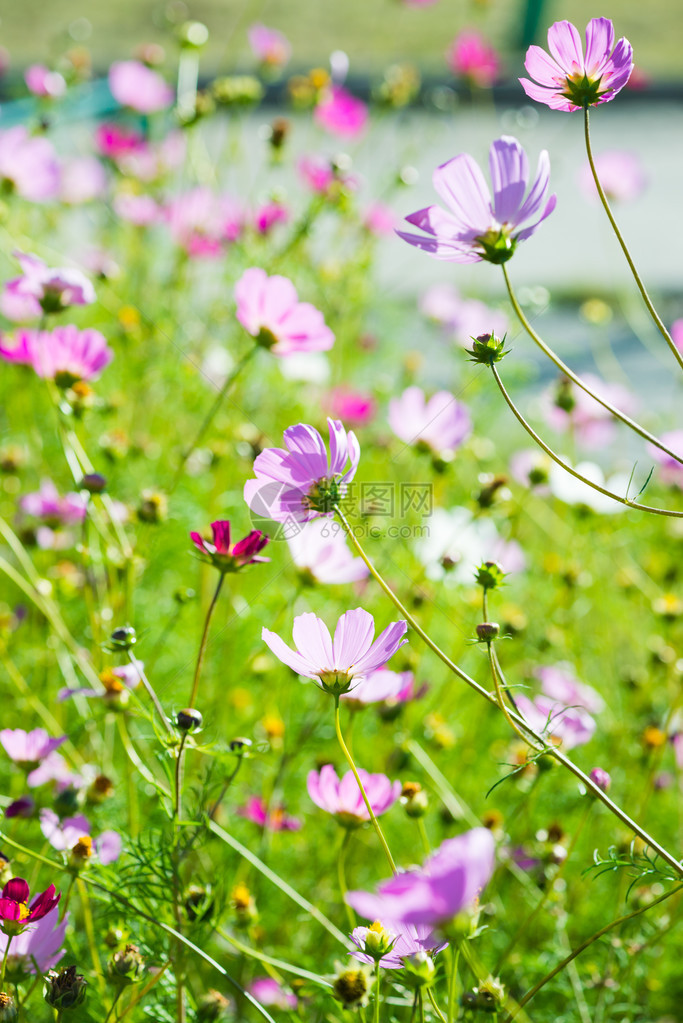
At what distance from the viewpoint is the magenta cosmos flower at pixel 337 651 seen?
434mm

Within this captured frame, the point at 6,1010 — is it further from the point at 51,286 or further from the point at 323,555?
the point at 51,286

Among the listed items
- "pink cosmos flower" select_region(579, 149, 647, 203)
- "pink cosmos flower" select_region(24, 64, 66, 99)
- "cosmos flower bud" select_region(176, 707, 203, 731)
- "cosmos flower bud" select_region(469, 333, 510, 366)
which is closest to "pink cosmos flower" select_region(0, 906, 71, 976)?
"cosmos flower bud" select_region(176, 707, 203, 731)

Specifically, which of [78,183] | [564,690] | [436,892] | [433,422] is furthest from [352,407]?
[436,892]

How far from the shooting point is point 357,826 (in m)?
0.53

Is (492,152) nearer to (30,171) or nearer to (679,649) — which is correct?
(679,649)

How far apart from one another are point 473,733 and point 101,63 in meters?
3.90

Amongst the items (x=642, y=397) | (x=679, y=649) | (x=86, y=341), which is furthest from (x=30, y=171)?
(x=642, y=397)

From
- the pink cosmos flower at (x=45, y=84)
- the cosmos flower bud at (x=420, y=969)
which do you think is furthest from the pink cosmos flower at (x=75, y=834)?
the pink cosmos flower at (x=45, y=84)

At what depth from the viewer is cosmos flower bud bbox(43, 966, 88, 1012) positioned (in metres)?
0.42

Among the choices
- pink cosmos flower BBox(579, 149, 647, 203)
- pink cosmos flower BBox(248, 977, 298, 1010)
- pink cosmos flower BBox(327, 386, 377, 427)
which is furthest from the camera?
pink cosmos flower BBox(579, 149, 647, 203)

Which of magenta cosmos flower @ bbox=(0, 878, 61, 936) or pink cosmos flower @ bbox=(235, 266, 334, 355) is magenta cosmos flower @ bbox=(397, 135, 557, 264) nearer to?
pink cosmos flower @ bbox=(235, 266, 334, 355)

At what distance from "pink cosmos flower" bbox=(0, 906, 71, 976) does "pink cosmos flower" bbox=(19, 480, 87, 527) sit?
371mm

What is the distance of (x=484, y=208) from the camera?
1.50 feet

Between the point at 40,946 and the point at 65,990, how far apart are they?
0.16 ft
